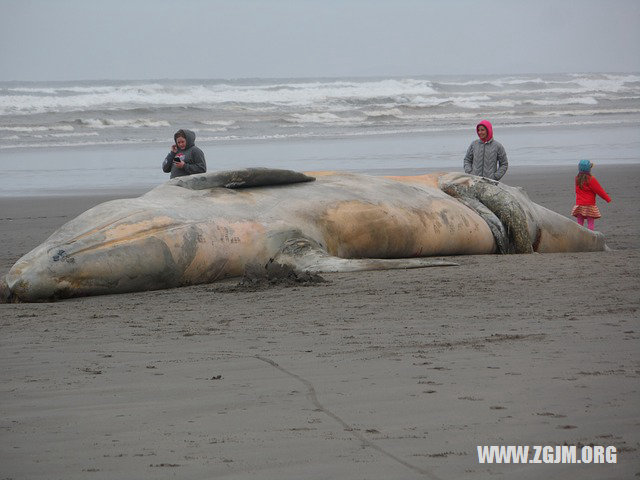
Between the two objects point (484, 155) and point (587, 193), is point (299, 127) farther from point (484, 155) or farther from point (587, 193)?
point (587, 193)

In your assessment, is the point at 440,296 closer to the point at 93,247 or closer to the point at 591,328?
the point at 591,328

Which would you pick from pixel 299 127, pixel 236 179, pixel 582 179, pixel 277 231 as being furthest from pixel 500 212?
pixel 299 127

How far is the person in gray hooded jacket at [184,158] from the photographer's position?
12.2 meters

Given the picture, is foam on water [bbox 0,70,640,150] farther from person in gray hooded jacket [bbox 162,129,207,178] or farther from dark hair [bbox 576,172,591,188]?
dark hair [bbox 576,172,591,188]

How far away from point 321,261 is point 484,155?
5.04 meters

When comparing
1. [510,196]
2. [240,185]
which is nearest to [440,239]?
[510,196]

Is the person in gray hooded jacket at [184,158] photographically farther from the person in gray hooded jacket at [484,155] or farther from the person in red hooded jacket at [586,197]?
the person in red hooded jacket at [586,197]

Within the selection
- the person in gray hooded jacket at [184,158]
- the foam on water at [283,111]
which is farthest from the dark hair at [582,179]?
the foam on water at [283,111]

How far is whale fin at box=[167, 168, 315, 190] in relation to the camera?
31.0 feet

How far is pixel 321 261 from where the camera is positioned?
28.9ft

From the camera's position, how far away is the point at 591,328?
5965 millimetres

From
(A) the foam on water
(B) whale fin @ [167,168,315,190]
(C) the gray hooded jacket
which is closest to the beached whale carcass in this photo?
(B) whale fin @ [167,168,315,190]

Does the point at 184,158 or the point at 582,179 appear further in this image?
the point at 582,179

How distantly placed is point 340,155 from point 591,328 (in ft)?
59.4
